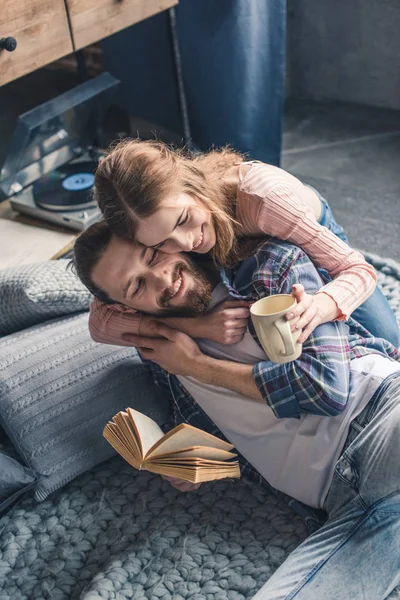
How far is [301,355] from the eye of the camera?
1134 millimetres

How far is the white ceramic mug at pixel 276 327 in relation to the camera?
3.10 feet

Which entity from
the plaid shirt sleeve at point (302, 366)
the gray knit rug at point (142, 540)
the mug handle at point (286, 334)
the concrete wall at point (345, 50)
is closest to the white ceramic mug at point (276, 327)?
the mug handle at point (286, 334)

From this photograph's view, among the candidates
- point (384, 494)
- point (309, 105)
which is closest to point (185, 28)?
point (309, 105)

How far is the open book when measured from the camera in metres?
1.09

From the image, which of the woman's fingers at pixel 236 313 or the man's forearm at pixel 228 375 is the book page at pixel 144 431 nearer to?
the man's forearm at pixel 228 375

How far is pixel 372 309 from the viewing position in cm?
148

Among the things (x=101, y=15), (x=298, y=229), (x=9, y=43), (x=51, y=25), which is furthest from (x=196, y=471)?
(x=101, y=15)

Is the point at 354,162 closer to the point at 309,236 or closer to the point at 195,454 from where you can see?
the point at 309,236

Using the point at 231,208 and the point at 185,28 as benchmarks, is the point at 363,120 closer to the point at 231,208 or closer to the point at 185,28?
the point at 185,28

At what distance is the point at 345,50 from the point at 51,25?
5.06 ft

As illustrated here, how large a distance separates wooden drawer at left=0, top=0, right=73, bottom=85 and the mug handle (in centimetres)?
105

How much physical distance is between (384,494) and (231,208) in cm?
54

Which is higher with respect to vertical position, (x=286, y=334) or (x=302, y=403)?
(x=286, y=334)

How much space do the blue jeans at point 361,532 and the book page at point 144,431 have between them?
284 mm
